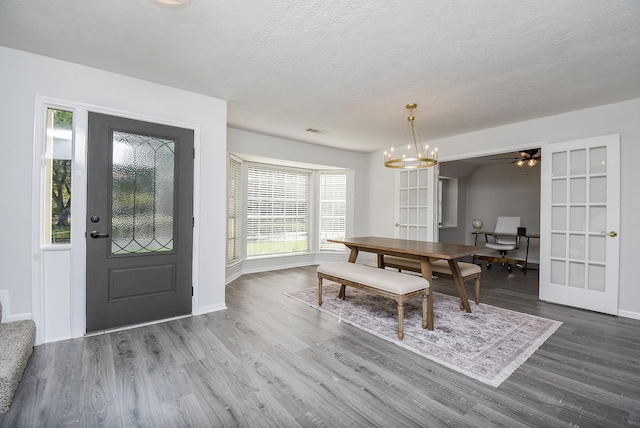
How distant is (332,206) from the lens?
6.43 meters

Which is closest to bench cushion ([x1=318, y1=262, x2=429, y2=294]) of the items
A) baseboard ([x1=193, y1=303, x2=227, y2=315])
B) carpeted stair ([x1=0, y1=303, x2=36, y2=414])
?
baseboard ([x1=193, y1=303, x2=227, y2=315])

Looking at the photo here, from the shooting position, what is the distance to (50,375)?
203cm

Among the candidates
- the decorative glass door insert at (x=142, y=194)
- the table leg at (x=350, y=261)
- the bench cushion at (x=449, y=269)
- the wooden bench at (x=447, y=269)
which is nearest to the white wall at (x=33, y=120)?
the decorative glass door insert at (x=142, y=194)

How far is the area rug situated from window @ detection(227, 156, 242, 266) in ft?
5.37

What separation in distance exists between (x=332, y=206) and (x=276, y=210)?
1.28 metres

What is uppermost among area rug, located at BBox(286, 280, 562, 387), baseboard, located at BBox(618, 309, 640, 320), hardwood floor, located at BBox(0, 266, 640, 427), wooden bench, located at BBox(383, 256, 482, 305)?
wooden bench, located at BBox(383, 256, 482, 305)

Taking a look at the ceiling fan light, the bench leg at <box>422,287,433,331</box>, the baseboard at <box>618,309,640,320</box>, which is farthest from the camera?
the baseboard at <box>618,309,640,320</box>

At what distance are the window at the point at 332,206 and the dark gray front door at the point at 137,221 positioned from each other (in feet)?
11.7

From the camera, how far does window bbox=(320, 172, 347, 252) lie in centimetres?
641

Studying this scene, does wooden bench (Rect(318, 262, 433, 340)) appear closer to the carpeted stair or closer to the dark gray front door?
the dark gray front door

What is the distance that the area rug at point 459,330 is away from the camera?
227 cm

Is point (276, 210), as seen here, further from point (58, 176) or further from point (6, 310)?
point (6, 310)

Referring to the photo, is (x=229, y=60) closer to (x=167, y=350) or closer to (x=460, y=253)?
(x=167, y=350)

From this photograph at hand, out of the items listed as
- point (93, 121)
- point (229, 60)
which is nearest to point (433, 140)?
point (229, 60)
